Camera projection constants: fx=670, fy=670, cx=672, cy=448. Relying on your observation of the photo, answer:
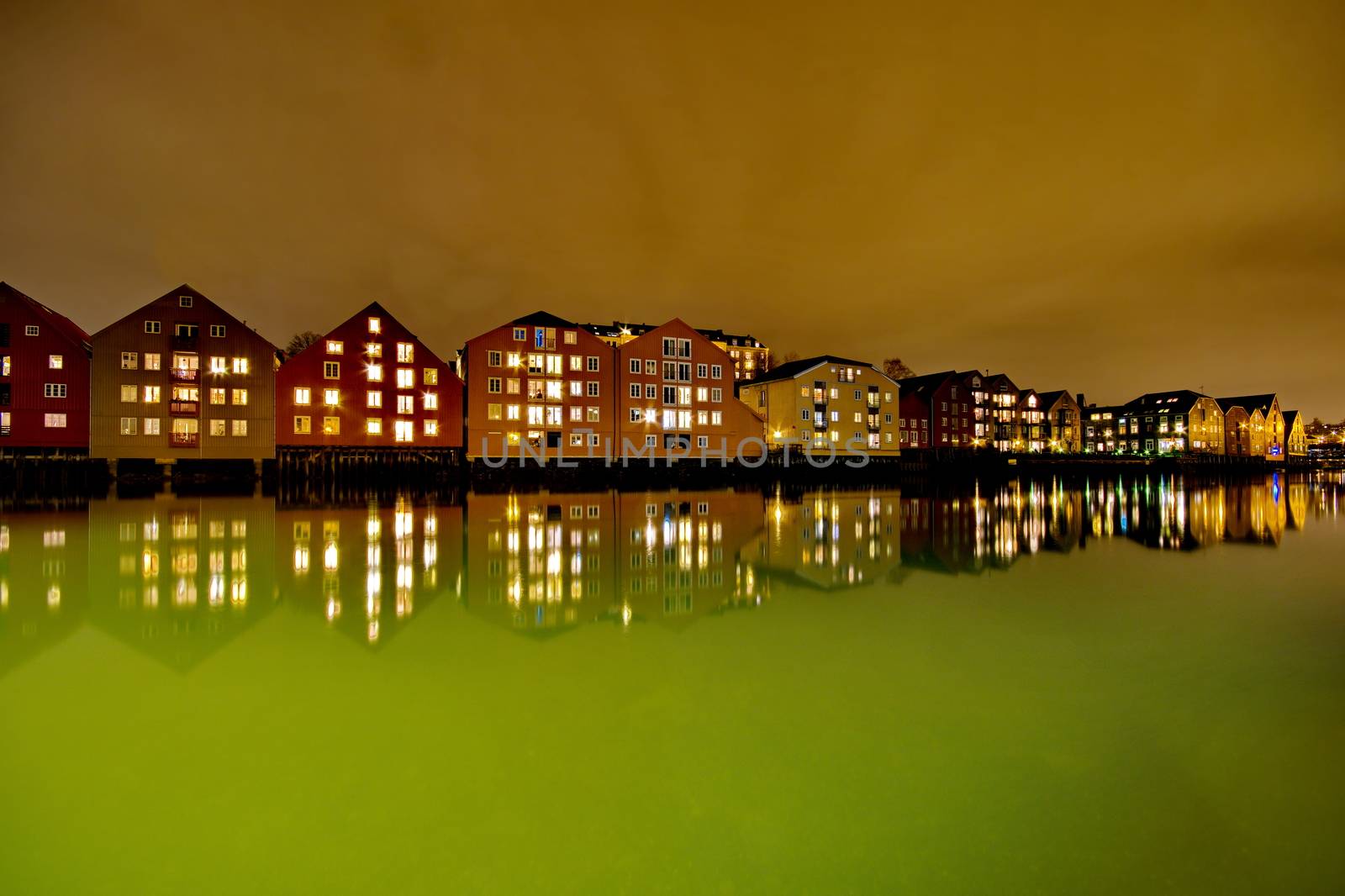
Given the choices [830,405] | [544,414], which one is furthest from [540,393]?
[830,405]

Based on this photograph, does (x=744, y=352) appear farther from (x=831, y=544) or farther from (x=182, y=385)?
(x=831, y=544)

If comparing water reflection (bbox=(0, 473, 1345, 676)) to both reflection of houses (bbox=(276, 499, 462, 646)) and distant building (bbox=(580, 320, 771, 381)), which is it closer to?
reflection of houses (bbox=(276, 499, 462, 646))

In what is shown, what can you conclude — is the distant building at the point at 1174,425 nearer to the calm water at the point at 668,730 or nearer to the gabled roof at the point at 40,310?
the calm water at the point at 668,730

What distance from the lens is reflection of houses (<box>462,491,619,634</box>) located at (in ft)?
33.4

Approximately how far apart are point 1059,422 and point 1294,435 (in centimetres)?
8220

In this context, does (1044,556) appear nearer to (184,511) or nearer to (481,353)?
(184,511)

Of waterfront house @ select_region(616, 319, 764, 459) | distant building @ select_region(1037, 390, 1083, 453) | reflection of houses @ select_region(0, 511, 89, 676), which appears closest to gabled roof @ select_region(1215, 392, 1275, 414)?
distant building @ select_region(1037, 390, 1083, 453)

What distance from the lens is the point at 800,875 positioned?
3.91 metres

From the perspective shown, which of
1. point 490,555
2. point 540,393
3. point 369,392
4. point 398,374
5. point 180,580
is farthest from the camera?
point 540,393

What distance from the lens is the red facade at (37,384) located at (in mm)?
43938

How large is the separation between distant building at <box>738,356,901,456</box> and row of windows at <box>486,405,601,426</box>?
20.3 metres

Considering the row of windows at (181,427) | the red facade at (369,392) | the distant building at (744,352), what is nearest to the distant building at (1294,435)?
the distant building at (744,352)

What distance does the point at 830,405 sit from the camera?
6744 cm

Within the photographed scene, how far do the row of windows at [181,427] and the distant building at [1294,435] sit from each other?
173260mm
